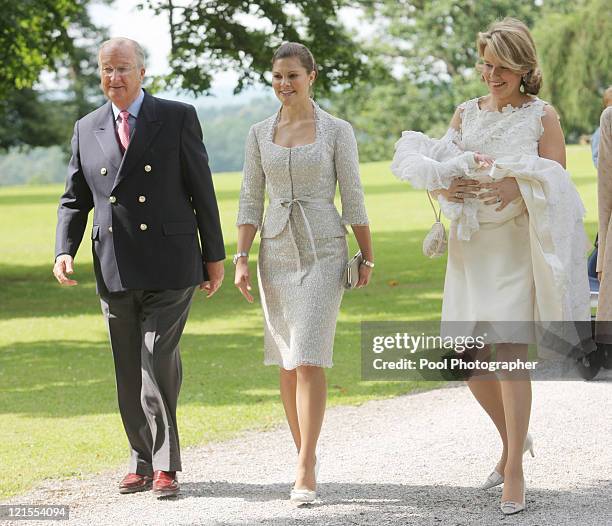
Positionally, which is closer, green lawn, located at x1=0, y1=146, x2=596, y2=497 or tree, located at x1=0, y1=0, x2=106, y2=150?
green lawn, located at x1=0, y1=146, x2=596, y2=497

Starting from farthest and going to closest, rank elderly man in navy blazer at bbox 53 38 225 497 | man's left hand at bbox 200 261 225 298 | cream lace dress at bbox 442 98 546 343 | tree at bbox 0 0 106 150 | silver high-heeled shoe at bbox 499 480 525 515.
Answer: tree at bbox 0 0 106 150, man's left hand at bbox 200 261 225 298, elderly man in navy blazer at bbox 53 38 225 497, cream lace dress at bbox 442 98 546 343, silver high-heeled shoe at bbox 499 480 525 515

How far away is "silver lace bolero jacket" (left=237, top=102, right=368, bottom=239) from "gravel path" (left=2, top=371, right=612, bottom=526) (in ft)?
4.41

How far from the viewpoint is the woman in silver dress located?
6137 millimetres

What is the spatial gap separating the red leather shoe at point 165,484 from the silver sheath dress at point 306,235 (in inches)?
31.4

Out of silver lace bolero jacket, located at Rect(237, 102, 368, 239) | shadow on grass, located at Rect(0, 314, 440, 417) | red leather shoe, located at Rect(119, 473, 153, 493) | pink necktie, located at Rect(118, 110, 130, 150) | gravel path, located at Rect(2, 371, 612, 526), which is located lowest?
shadow on grass, located at Rect(0, 314, 440, 417)

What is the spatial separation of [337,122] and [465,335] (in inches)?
48.8

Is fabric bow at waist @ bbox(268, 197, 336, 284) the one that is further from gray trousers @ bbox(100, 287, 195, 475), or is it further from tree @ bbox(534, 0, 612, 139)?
tree @ bbox(534, 0, 612, 139)

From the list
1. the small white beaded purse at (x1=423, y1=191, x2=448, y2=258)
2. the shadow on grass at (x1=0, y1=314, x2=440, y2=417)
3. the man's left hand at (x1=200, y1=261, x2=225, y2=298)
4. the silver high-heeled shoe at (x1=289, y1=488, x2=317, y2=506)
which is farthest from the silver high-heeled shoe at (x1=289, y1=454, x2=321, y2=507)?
the shadow on grass at (x1=0, y1=314, x2=440, y2=417)

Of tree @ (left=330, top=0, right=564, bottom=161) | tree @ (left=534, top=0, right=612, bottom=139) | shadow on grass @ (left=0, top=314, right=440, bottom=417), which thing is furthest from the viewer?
tree @ (left=330, top=0, right=564, bottom=161)

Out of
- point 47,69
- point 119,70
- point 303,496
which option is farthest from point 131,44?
point 47,69

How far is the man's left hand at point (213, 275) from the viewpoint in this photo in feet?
21.5

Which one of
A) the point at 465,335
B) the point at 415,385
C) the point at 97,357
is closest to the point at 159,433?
the point at 465,335

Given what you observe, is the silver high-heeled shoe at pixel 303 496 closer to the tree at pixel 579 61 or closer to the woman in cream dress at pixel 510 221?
the woman in cream dress at pixel 510 221

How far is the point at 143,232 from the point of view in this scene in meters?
6.34
